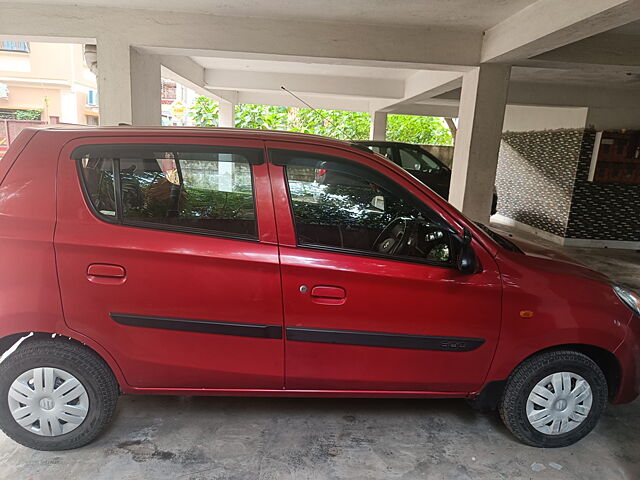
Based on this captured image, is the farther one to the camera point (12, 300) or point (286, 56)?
point (286, 56)

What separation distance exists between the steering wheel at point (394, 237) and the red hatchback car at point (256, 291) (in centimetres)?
1

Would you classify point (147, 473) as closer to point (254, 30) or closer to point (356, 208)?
point (356, 208)

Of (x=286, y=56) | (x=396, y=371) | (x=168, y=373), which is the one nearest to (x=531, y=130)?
(x=286, y=56)

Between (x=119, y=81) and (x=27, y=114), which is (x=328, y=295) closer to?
(x=119, y=81)

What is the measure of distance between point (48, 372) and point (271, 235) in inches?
52.7

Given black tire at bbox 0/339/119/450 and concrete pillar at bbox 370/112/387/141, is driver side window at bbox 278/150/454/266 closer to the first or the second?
black tire at bbox 0/339/119/450

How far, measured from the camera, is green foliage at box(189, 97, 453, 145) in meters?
20.0

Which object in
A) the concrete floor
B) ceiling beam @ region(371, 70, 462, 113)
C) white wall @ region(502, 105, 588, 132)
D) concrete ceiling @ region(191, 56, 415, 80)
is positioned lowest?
the concrete floor

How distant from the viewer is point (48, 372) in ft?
7.40

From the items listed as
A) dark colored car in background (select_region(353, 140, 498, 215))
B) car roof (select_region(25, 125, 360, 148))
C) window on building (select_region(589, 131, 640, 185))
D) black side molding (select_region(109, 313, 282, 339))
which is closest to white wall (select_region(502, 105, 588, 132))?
window on building (select_region(589, 131, 640, 185))

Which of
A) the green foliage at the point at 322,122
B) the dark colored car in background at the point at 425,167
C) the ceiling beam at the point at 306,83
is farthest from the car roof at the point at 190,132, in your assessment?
the green foliage at the point at 322,122

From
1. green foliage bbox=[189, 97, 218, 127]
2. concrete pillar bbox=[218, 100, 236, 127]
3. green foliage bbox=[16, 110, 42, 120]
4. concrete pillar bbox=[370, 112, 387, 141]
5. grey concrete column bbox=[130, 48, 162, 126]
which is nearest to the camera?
grey concrete column bbox=[130, 48, 162, 126]

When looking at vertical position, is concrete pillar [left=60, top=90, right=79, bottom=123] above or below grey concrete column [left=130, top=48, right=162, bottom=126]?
above

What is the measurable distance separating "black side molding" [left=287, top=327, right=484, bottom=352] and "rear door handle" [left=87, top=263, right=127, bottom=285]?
886 mm
